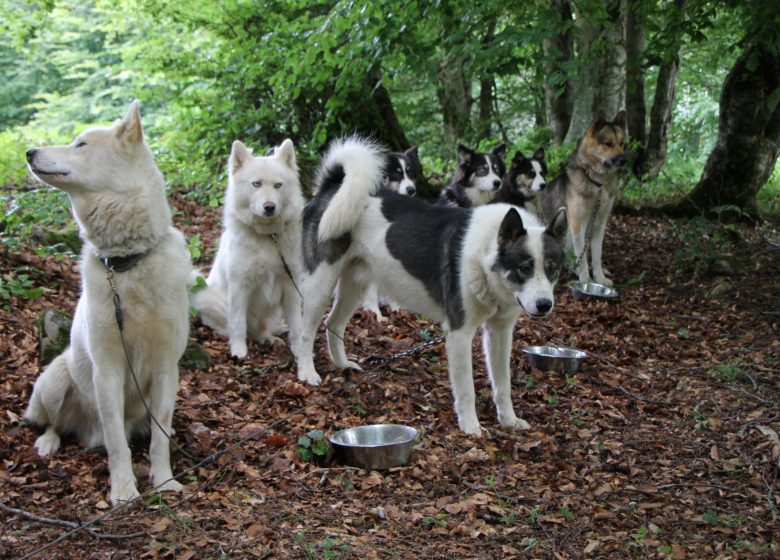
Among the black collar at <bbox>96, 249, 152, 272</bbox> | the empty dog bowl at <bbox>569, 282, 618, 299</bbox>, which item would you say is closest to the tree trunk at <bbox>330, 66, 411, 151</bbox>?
the empty dog bowl at <bbox>569, 282, 618, 299</bbox>

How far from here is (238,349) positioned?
19.1 ft

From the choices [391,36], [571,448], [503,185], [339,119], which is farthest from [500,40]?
[571,448]

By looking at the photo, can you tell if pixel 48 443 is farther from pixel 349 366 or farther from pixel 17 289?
pixel 349 366

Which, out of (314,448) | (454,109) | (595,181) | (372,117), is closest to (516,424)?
(314,448)

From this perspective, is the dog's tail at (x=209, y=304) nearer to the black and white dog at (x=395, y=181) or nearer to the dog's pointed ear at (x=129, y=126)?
the black and white dog at (x=395, y=181)

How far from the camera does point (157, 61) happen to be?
11.2m

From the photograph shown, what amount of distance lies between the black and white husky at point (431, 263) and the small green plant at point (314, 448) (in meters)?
0.97

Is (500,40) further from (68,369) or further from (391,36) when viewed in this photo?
(68,369)

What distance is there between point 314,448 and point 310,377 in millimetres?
1286

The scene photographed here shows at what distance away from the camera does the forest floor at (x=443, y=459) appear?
321cm

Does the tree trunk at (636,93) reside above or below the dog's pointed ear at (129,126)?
above

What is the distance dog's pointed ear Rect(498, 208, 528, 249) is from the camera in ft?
14.0

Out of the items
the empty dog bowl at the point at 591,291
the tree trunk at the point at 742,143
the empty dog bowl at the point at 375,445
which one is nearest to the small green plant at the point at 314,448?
the empty dog bowl at the point at 375,445

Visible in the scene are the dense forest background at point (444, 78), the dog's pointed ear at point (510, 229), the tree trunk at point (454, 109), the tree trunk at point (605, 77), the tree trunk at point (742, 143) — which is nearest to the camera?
the dog's pointed ear at point (510, 229)
